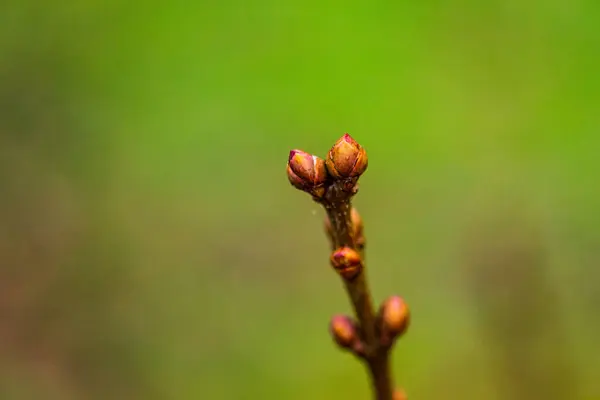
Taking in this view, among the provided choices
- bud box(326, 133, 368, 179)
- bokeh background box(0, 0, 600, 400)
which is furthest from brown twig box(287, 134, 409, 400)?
bokeh background box(0, 0, 600, 400)

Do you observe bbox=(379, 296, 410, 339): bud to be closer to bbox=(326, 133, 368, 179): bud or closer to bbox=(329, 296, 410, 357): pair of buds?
bbox=(329, 296, 410, 357): pair of buds

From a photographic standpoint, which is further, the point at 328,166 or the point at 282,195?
the point at 282,195

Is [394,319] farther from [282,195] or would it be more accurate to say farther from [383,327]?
[282,195]

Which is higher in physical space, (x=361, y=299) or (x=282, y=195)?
(x=282, y=195)

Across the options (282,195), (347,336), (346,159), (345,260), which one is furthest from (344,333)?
(282,195)

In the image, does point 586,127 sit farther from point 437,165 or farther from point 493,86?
point 437,165

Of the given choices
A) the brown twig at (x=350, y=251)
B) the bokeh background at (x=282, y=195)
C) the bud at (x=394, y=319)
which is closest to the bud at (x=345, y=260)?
the brown twig at (x=350, y=251)

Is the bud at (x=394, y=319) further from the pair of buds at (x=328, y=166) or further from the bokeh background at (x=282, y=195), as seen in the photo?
the bokeh background at (x=282, y=195)
